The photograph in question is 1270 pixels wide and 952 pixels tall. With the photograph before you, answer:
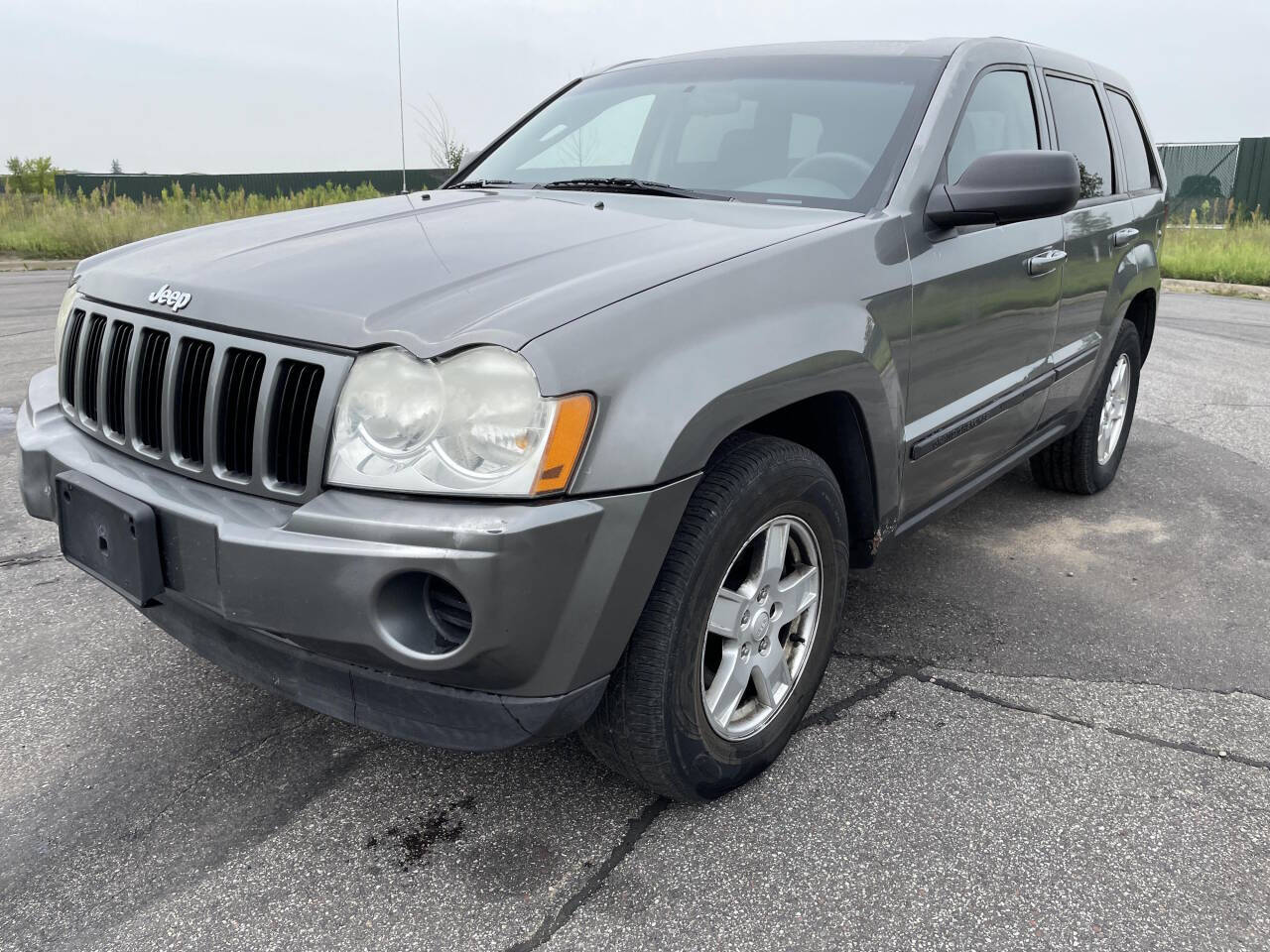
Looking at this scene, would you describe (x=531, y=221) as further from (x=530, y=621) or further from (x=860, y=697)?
(x=860, y=697)

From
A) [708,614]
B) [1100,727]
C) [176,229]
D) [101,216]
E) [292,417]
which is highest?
[101,216]

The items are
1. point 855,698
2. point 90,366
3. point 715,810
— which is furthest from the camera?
point 855,698

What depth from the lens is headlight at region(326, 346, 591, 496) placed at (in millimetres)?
1711

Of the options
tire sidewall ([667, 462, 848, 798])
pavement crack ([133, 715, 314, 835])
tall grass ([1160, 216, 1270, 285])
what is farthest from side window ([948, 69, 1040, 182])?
tall grass ([1160, 216, 1270, 285])

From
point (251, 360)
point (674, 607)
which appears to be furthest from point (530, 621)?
point (251, 360)

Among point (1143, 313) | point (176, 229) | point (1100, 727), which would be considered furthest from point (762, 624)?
point (176, 229)

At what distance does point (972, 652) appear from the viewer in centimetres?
303

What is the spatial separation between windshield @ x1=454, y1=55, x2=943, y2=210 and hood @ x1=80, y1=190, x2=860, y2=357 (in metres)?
0.22

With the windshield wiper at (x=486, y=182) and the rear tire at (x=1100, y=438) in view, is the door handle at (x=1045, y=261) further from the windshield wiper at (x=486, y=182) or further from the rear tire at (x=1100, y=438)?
the windshield wiper at (x=486, y=182)

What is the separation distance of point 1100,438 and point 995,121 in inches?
72.9

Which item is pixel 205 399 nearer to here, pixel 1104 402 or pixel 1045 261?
pixel 1045 261

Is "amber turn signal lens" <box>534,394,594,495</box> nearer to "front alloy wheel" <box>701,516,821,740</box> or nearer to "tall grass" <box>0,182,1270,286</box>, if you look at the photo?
"front alloy wheel" <box>701,516,821,740</box>

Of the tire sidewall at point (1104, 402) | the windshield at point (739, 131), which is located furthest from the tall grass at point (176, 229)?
the windshield at point (739, 131)

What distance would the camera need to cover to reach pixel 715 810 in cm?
226
